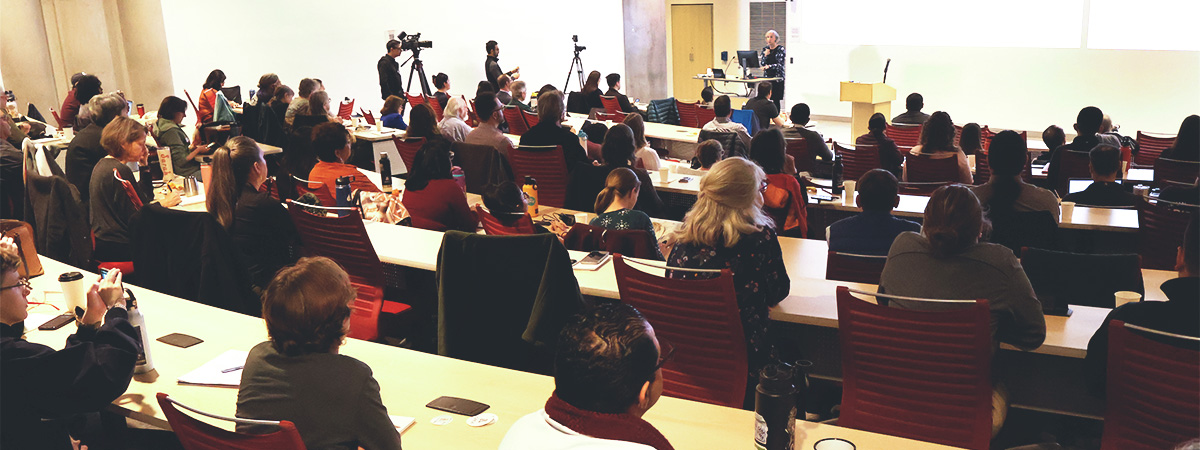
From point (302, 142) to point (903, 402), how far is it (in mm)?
5365

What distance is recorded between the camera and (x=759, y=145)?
530 cm

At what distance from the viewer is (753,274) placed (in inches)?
130

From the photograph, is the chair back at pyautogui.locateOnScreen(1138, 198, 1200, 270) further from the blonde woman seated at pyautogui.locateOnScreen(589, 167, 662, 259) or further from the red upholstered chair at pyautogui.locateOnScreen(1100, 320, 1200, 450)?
the blonde woman seated at pyautogui.locateOnScreen(589, 167, 662, 259)

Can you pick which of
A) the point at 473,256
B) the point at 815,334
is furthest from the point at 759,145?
the point at 473,256

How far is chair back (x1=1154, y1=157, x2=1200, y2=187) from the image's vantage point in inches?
A: 239

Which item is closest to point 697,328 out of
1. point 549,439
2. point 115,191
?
point 549,439

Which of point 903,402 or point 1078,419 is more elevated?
point 903,402

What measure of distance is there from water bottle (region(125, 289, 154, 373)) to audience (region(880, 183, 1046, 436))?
2.48m

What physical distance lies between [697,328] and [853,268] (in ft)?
3.04

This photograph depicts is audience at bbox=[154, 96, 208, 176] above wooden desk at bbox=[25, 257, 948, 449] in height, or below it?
above

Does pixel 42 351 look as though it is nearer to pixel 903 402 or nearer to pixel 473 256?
pixel 473 256

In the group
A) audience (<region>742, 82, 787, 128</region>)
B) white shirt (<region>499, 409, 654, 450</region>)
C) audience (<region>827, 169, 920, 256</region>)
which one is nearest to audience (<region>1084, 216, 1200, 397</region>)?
audience (<region>827, 169, 920, 256</region>)

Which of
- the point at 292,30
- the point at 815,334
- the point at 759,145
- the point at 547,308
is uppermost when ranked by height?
the point at 292,30

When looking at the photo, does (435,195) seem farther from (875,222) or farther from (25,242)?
(875,222)
